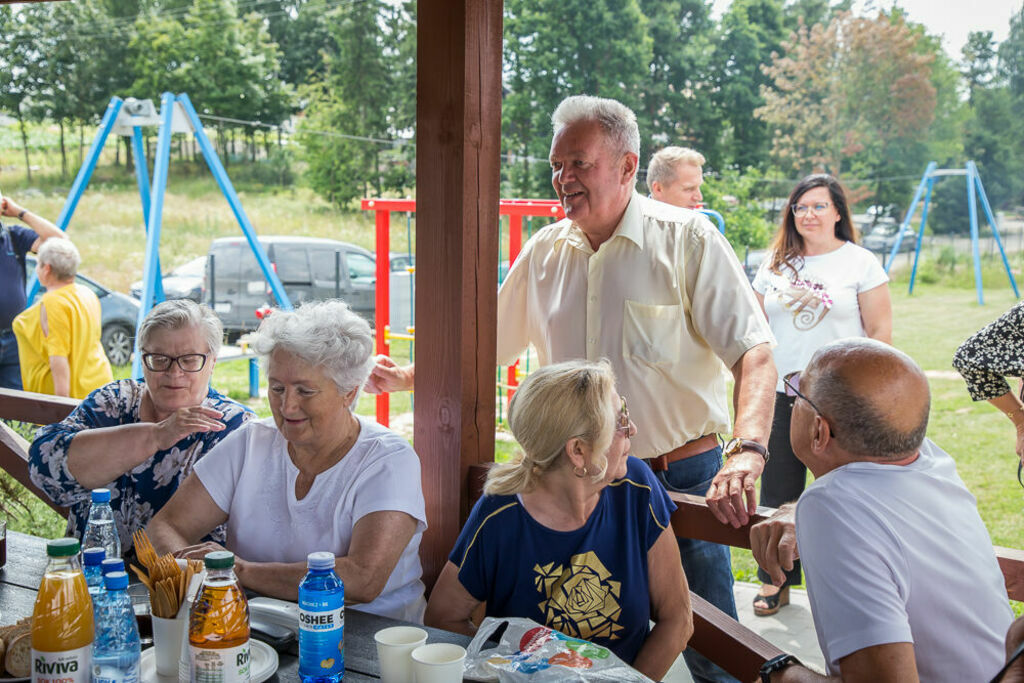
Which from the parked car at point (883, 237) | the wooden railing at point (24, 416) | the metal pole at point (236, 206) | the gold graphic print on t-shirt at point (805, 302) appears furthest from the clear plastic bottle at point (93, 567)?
the parked car at point (883, 237)

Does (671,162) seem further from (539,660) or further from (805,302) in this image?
(539,660)

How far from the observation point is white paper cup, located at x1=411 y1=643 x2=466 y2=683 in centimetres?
127

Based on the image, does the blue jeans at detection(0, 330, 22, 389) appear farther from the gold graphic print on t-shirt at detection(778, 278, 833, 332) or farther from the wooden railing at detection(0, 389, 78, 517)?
the gold graphic print on t-shirt at detection(778, 278, 833, 332)

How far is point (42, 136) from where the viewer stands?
A: 15.0 metres

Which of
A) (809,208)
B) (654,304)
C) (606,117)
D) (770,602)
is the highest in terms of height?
(606,117)

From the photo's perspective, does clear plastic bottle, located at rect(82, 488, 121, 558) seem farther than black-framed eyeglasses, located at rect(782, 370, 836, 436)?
Yes

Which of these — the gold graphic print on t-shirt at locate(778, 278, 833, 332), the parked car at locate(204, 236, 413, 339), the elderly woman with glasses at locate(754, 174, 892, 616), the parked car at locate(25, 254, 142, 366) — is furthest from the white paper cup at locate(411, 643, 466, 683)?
the parked car at locate(204, 236, 413, 339)

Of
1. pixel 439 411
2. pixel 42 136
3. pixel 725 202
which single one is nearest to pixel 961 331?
pixel 725 202

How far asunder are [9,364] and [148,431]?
3.25 m

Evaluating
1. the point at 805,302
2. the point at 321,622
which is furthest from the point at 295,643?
the point at 805,302

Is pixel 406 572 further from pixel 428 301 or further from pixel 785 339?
pixel 785 339

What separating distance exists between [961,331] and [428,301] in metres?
9.48

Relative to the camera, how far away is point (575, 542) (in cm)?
169

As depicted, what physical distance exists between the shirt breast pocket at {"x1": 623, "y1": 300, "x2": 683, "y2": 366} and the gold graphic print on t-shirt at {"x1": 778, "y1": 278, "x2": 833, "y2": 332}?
5.18ft
